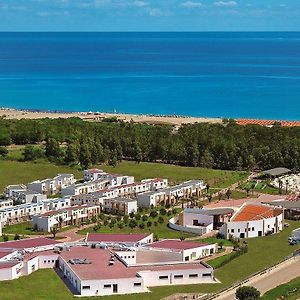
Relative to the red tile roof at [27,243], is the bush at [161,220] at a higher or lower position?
lower

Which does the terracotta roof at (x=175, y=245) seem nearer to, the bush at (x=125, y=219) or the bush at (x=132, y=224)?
the bush at (x=132, y=224)

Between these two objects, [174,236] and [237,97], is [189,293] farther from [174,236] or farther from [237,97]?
[237,97]

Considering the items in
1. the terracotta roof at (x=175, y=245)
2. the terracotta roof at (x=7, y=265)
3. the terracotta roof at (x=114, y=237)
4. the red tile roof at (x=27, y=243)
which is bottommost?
the terracotta roof at (x=175, y=245)

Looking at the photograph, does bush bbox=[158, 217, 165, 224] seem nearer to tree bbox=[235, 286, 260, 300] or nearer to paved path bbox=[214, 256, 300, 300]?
paved path bbox=[214, 256, 300, 300]

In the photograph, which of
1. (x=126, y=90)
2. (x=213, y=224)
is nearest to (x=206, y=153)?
(x=213, y=224)

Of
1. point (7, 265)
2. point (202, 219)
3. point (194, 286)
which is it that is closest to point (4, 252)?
point (7, 265)

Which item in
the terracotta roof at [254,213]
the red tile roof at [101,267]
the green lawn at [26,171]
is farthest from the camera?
the green lawn at [26,171]

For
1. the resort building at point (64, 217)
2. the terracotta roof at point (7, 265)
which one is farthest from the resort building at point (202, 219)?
the terracotta roof at point (7, 265)
